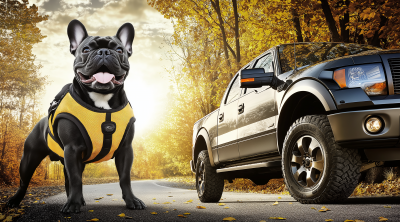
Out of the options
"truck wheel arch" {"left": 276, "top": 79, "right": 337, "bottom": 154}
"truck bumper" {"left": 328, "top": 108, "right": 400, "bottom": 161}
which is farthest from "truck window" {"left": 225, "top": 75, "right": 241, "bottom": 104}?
"truck bumper" {"left": 328, "top": 108, "right": 400, "bottom": 161}

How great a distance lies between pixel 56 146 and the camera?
15.4ft

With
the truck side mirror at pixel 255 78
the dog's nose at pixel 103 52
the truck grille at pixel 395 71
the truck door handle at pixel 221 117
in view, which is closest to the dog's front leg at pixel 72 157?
the dog's nose at pixel 103 52

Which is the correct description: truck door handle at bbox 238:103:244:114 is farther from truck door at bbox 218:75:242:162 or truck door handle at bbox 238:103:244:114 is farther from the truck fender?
the truck fender

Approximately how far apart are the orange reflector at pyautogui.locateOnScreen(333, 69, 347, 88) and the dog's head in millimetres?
2466

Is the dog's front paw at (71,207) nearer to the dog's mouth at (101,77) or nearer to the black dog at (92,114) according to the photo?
the black dog at (92,114)

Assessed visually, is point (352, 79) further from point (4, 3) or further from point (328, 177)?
point (4, 3)

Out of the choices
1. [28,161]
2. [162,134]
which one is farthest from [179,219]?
[162,134]

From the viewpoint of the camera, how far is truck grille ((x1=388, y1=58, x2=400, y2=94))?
3.49m

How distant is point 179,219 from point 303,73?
2119 millimetres

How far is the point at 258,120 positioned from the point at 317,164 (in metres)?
1.24

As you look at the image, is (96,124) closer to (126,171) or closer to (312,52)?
(126,171)

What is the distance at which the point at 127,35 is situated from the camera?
4.88 meters

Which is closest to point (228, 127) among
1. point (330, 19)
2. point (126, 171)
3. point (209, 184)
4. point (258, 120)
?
point (258, 120)

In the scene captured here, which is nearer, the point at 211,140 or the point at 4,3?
the point at 211,140
